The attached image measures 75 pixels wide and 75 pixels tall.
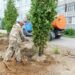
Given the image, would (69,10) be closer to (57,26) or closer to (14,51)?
(57,26)

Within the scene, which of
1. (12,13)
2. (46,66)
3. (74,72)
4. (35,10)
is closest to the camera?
(74,72)

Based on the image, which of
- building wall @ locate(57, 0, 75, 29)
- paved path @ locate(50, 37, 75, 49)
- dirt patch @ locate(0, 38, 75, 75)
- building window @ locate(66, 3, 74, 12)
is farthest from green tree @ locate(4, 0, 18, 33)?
building window @ locate(66, 3, 74, 12)

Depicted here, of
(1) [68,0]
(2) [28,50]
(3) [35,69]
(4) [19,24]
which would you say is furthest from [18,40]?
(1) [68,0]

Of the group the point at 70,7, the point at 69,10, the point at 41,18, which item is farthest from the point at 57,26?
the point at 69,10

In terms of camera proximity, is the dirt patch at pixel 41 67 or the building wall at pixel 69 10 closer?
the dirt patch at pixel 41 67

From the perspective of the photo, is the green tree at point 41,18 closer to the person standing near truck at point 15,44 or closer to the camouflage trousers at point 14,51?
the person standing near truck at point 15,44

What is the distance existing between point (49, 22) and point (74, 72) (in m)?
3.03

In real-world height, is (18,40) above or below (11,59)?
above

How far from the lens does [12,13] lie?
1988cm

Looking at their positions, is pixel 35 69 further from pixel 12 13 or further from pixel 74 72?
pixel 12 13

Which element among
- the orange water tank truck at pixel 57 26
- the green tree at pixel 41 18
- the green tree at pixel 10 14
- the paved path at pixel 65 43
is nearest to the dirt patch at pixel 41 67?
the green tree at pixel 41 18

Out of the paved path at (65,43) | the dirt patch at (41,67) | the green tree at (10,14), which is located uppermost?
the green tree at (10,14)

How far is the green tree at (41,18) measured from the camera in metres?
10.9

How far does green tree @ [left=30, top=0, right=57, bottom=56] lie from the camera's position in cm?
1090
